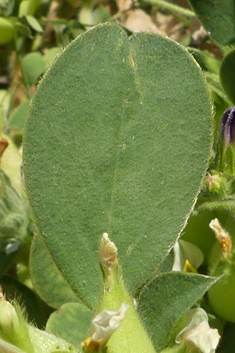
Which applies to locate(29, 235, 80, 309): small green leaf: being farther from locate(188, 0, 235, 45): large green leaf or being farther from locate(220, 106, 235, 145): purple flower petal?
locate(188, 0, 235, 45): large green leaf

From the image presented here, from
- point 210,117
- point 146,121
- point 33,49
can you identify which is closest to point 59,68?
point 146,121

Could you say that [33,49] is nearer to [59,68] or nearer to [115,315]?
[59,68]

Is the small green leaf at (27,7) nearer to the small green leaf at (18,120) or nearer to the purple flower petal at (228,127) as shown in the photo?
the small green leaf at (18,120)

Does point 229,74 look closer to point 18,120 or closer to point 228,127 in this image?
point 228,127

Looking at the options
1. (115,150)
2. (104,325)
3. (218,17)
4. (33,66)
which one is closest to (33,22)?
(33,66)

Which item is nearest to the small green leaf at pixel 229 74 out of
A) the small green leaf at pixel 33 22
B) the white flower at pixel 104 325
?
the white flower at pixel 104 325
